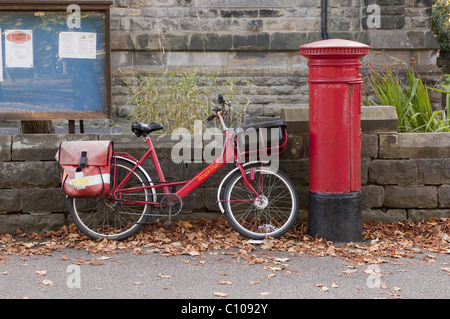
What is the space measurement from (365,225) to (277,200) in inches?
32.3

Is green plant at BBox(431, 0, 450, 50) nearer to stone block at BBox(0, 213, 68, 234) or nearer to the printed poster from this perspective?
the printed poster

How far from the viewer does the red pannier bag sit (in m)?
5.86

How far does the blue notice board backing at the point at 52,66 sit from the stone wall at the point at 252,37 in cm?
689

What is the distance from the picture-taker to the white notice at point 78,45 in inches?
259

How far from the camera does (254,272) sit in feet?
17.1

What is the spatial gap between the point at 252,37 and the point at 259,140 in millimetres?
7987

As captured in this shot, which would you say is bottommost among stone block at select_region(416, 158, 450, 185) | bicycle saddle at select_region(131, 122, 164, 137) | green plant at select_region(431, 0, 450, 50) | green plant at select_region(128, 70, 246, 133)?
stone block at select_region(416, 158, 450, 185)

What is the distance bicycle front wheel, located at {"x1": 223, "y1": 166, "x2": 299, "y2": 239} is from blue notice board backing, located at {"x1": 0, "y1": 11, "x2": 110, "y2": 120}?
4.50 ft

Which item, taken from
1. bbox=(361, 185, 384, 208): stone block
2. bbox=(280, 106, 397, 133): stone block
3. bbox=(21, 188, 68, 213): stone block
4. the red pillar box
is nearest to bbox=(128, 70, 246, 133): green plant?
bbox=(280, 106, 397, 133): stone block

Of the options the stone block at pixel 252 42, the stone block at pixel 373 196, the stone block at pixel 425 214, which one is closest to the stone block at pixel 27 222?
the stone block at pixel 373 196

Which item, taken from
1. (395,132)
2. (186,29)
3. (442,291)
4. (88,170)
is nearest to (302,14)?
(186,29)

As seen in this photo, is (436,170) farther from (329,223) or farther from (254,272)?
(254,272)

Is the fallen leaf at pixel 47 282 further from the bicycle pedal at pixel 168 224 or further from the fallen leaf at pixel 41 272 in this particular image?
the bicycle pedal at pixel 168 224

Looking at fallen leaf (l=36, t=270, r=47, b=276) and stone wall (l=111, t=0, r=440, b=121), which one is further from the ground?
stone wall (l=111, t=0, r=440, b=121)
